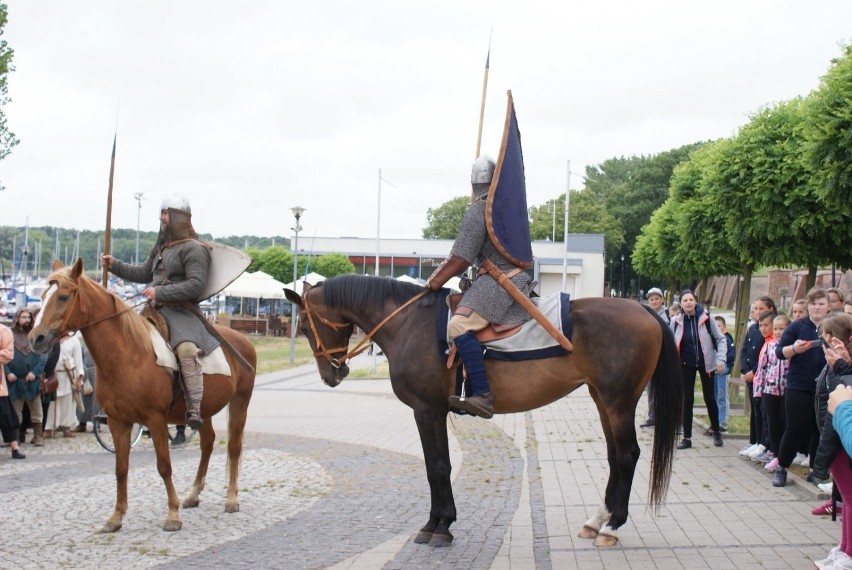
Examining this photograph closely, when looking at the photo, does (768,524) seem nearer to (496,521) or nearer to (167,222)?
(496,521)

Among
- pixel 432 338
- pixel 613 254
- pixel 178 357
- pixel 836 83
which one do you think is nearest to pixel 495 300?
pixel 432 338

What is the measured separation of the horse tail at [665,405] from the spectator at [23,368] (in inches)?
360

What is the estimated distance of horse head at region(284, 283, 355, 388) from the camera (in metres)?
7.60

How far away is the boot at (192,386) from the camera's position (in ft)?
25.3

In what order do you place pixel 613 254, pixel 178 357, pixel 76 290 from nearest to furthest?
1. pixel 76 290
2. pixel 178 357
3. pixel 613 254

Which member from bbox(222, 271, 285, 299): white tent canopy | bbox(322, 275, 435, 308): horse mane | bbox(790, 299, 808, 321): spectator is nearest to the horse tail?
bbox(322, 275, 435, 308): horse mane

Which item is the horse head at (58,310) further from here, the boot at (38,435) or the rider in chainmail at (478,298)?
the boot at (38,435)

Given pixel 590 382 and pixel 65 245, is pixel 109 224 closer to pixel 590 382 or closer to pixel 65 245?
pixel 590 382

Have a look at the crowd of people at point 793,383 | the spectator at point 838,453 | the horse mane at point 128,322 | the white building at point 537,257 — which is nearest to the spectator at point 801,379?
the crowd of people at point 793,383

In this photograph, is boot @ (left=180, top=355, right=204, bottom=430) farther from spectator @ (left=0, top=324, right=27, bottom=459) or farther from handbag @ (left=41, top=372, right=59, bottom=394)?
handbag @ (left=41, top=372, right=59, bottom=394)

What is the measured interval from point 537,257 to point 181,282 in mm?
58892

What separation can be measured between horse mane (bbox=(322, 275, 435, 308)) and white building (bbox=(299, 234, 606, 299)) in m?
56.4

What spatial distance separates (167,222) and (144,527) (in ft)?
8.74

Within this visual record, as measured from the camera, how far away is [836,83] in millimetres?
11203
